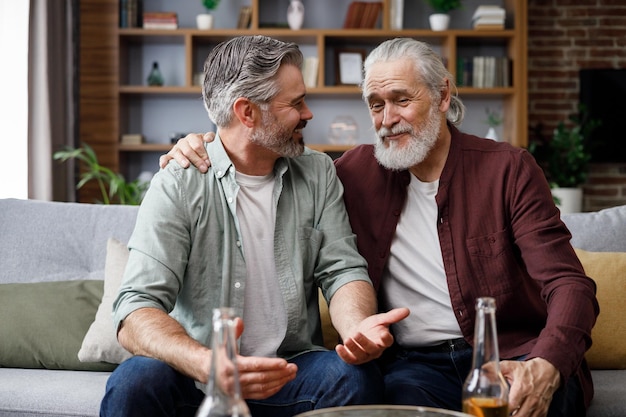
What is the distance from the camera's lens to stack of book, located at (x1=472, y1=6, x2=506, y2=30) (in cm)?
554

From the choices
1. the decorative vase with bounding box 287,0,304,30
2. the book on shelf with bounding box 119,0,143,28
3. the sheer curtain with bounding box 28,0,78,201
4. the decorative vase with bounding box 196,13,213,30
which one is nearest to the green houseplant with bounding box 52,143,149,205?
the sheer curtain with bounding box 28,0,78,201

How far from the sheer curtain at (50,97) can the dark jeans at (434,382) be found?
3.20 m

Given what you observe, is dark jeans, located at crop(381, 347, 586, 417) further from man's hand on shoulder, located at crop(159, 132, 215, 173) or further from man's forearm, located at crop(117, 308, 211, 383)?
man's hand on shoulder, located at crop(159, 132, 215, 173)

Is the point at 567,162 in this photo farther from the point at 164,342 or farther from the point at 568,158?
the point at 164,342

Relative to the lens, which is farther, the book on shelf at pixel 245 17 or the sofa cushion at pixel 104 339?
the book on shelf at pixel 245 17

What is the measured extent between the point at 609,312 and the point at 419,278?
62 cm

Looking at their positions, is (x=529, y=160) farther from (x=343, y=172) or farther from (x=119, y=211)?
(x=119, y=211)

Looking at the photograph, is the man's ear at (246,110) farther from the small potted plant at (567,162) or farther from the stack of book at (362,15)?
the small potted plant at (567,162)

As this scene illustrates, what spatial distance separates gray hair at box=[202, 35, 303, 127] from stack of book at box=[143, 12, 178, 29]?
3674 millimetres

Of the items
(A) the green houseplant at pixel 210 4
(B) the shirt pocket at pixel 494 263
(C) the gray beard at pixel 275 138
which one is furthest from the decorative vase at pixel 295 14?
(B) the shirt pocket at pixel 494 263

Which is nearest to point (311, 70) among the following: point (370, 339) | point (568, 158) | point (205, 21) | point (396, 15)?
point (396, 15)

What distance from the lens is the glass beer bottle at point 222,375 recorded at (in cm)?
98

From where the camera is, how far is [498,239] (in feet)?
6.48

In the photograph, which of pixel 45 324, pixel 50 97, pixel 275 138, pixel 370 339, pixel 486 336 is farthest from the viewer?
pixel 50 97
